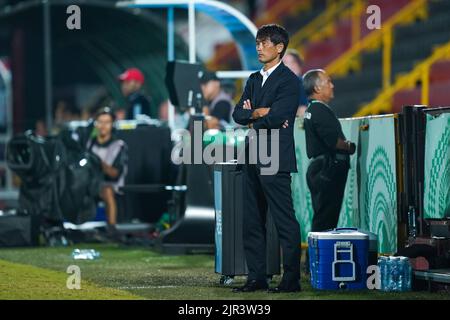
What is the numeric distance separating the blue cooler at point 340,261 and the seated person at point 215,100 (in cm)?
480

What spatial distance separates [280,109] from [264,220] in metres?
0.95

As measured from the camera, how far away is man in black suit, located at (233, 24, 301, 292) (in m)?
10.5

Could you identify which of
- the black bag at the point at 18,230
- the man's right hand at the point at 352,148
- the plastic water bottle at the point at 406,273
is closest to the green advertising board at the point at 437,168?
the plastic water bottle at the point at 406,273

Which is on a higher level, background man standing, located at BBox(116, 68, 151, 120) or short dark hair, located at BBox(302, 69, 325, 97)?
background man standing, located at BBox(116, 68, 151, 120)

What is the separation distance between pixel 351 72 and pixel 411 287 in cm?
1427

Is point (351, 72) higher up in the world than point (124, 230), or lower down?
higher up

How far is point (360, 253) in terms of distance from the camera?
36.3 ft

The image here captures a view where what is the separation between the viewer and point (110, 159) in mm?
16969

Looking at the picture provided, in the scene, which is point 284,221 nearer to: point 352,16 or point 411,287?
point 411,287

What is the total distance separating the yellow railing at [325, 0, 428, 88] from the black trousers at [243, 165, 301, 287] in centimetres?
1175

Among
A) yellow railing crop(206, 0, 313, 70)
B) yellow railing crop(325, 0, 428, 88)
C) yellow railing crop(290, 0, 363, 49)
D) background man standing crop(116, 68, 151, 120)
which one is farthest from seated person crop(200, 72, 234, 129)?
yellow railing crop(206, 0, 313, 70)

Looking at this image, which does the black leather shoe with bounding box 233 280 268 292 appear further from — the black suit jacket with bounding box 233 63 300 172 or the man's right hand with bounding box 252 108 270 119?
the man's right hand with bounding box 252 108 270 119
